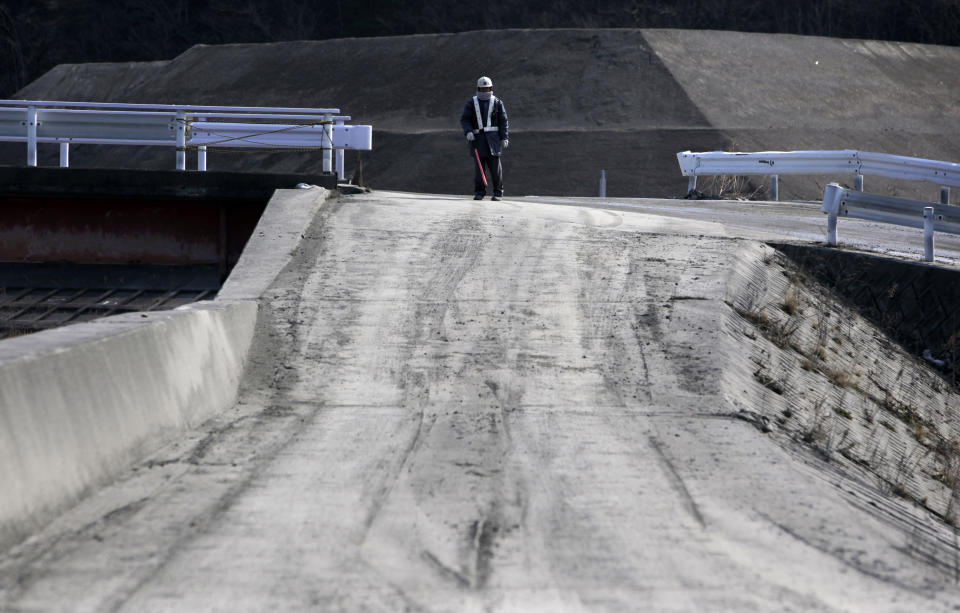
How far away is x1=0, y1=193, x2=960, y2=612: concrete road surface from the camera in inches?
200

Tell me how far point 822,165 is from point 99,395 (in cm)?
1888

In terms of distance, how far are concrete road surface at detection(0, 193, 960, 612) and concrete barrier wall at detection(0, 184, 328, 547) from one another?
0.54 feet

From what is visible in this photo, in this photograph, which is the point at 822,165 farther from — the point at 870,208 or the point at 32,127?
the point at 32,127

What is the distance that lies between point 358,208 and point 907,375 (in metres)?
6.53

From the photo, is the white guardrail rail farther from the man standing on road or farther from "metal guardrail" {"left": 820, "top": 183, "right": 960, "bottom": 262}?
"metal guardrail" {"left": 820, "top": 183, "right": 960, "bottom": 262}

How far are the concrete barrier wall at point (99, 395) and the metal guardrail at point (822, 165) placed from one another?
15.7 metres

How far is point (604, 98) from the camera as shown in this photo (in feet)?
119

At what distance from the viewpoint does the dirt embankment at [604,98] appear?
33250 mm

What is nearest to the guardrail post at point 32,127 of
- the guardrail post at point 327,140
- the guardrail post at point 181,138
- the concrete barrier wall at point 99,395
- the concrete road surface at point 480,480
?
the guardrail post at point 181,138

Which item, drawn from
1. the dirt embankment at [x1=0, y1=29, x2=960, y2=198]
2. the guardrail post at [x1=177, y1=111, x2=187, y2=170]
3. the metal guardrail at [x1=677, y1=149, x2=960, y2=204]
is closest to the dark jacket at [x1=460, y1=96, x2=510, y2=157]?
the guardrail post at [x1=177, y1=111, x2=187, y2=170]

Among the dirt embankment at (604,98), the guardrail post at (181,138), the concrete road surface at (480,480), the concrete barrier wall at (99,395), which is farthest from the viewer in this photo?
the dirt embankment at (604,98)

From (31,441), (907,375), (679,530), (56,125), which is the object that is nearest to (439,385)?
(679,530)

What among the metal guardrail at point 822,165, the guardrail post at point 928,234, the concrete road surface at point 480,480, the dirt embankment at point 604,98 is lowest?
A: the concrete road surface at point 480,480

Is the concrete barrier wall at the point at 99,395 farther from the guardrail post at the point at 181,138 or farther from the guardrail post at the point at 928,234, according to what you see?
the guardrail post at the point at 181,138
